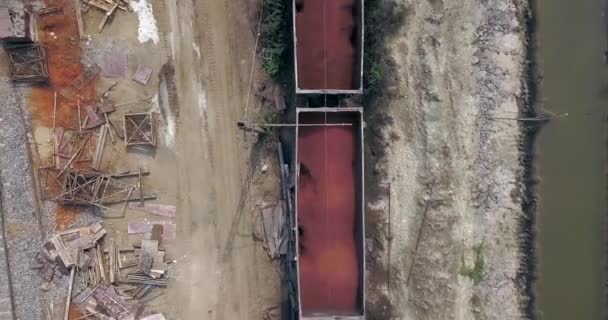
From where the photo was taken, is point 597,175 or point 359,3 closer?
point 359,3

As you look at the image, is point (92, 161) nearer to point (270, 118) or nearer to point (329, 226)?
point (270, 118)

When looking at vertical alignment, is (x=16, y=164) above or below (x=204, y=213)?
above

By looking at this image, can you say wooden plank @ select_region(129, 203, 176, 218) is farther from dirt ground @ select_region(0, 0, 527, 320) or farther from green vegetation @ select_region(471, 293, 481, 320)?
green vegetation @ select_region(471, 293, 481, 320)

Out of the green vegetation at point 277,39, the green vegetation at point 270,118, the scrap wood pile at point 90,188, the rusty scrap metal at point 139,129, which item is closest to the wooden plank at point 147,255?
the scrap wood pile at point 90,188

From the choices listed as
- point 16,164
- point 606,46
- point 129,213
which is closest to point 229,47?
point 129,213

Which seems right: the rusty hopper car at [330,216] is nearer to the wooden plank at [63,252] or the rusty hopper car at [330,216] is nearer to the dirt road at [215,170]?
the dirt road at [215,170]

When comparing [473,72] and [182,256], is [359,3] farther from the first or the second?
[182,256]
